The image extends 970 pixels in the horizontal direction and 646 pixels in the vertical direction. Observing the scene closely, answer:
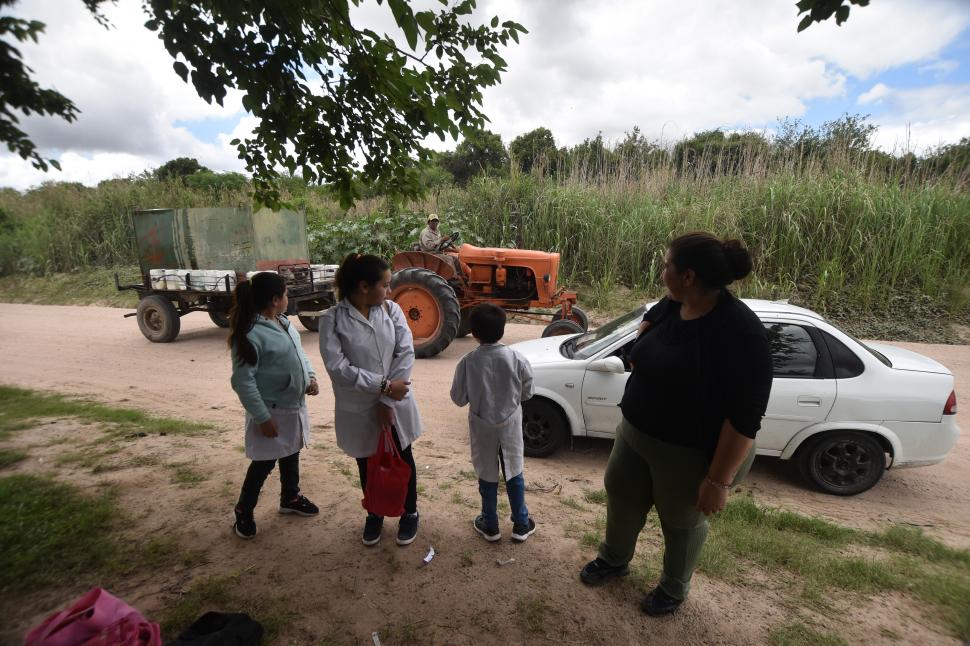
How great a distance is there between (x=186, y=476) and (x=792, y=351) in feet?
14.6

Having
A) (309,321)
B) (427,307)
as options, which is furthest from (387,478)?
(309,321)

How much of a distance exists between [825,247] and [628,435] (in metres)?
9.75

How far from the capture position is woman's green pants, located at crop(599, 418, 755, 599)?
1960mm

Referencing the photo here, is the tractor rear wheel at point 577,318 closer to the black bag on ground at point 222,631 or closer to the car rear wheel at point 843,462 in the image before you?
the car rear wheel at point 843,462

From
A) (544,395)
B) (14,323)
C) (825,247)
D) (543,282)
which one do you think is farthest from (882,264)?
(14,323)

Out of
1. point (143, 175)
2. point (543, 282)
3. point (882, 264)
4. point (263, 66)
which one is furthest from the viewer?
point (143, 175)

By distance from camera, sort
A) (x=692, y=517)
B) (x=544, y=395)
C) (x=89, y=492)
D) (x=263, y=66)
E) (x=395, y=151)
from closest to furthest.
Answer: (x=692, y=517)
(x=263, y=66)
(x=89, y=492)
(x=395, y=151)
(x=544, y=395)

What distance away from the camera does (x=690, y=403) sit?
1.87 meters

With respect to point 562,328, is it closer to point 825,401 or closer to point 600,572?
point 825,401

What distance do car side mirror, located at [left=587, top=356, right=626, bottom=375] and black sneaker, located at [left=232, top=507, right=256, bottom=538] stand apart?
2538 mm

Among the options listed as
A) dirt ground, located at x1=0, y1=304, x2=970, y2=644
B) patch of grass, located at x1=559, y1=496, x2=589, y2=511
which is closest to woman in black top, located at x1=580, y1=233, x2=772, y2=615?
dirt ground, located at x1=0, y1=304, x2=970, y2=644

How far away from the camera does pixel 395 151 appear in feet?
11.0

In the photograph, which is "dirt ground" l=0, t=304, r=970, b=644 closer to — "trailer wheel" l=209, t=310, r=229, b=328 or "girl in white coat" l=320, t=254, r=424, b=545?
"girl in white coat" l=320, t=254, r=424, b=545

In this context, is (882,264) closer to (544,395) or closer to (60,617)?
(544,395)
